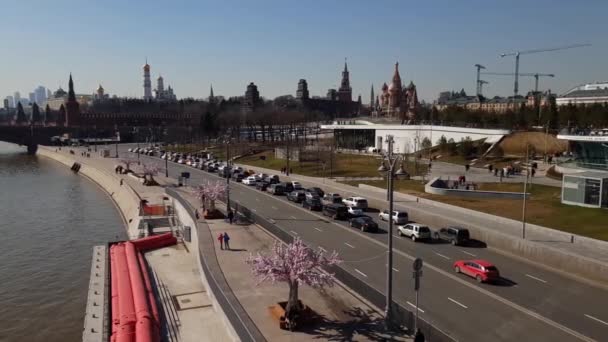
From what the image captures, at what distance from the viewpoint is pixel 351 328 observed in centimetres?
1786

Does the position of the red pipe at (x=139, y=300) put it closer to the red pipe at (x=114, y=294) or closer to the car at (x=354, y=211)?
the red pipe at (x=114, y=294)

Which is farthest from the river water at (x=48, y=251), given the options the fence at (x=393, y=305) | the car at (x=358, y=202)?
the car at (x=358, y=202)

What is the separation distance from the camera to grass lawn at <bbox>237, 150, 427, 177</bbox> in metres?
63.7

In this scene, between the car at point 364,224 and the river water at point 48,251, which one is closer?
the river water at point 48,251

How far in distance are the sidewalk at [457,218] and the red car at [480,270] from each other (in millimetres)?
5237

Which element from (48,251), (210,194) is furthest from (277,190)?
(48,251)

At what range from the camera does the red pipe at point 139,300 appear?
18.5m

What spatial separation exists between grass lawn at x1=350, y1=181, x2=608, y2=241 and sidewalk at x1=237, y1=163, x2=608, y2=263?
149cm

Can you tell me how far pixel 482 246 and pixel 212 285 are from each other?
17.2 meters

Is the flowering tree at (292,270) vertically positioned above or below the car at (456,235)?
above

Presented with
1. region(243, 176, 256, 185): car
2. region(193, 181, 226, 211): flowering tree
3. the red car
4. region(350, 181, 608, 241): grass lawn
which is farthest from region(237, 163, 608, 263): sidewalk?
region(193, 181, 226, 211): flowering tree

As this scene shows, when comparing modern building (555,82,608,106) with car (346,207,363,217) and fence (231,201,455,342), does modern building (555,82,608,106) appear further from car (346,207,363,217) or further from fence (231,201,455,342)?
fence (231,201,455,342)

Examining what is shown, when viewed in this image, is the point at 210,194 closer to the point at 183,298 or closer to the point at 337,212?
Answer: the point at 337,212

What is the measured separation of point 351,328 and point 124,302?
10934mm
